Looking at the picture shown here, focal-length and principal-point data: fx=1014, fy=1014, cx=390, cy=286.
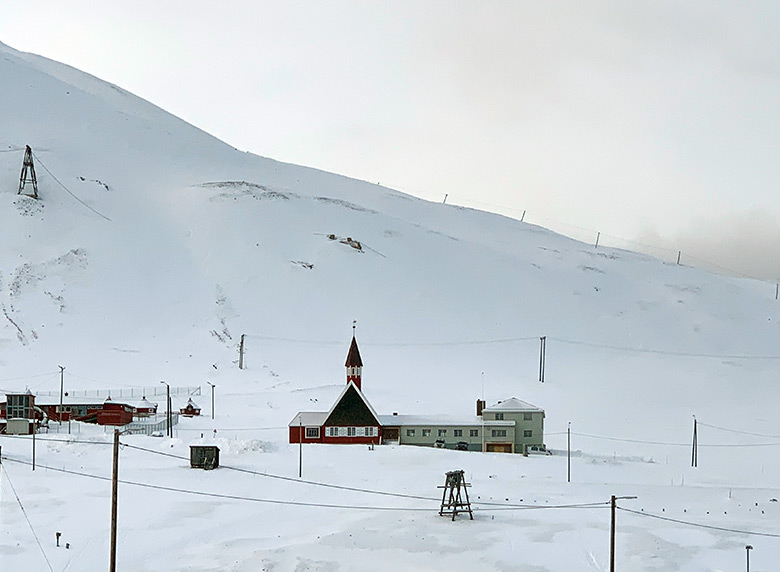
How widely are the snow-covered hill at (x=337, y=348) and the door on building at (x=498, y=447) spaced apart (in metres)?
5.54

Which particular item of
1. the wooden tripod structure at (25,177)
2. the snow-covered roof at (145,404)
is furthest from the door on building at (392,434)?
the wooden tripod structure at (25,177)

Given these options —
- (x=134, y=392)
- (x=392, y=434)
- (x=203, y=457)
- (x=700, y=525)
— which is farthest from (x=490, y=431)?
(x=134, y=392)

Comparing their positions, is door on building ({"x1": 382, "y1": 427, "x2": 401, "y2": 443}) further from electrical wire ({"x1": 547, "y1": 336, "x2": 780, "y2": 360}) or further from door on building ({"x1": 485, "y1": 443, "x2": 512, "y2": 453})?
electrical wire ({"x1": 547, "y1": 336, "x2": 780, "y2": 360})

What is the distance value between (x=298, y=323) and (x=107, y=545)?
288 feet

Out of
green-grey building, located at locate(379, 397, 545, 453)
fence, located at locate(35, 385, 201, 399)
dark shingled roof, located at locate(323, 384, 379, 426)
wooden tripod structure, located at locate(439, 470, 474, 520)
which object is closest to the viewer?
wooden tripod structure, located at locate(439, 470, 474, 520)

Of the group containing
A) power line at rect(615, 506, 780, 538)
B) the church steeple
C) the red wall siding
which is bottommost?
power line at rect(615, 506, 780, 538)

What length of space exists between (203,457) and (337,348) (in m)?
64.6

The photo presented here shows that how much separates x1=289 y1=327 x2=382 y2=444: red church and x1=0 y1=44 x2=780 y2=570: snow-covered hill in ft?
9.06

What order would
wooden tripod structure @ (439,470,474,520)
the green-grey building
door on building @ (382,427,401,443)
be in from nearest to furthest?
wooden tripod structure @ (439,470,474,520), door on building @ (382,427,401,443), the green-grey building

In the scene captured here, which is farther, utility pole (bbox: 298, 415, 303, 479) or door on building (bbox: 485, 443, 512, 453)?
door on building (bbox: 485, 443, 512, 453)

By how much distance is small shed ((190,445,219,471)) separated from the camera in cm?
5728

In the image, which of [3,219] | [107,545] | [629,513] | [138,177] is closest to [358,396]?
[629,513]

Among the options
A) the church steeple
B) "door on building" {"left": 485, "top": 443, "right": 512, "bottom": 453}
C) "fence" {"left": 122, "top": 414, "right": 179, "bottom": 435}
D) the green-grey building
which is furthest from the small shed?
"door on building" {"left": 485, "top": 443, "right": 512, "bottom": 453}

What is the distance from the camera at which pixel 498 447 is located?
7125cm
